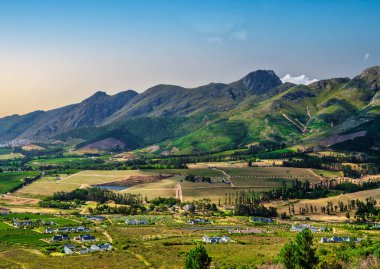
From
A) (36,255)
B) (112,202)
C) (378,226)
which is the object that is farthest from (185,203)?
(36,255)

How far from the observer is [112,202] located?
646ft

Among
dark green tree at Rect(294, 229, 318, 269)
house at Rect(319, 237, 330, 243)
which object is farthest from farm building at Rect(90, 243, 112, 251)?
dark green tree at Rect(294, 229, 318, 269)

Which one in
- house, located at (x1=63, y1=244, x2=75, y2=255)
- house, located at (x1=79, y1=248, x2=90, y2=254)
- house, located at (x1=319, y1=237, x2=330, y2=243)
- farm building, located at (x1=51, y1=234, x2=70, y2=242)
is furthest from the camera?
farm building, located at (x1=51, y1=234, x2=70, y2=242)

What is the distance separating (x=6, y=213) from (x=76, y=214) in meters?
25.4

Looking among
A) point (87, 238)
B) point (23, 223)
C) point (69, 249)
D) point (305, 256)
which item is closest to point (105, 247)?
point (69, 249)

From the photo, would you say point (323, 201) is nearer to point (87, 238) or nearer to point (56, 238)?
point (87, 238)

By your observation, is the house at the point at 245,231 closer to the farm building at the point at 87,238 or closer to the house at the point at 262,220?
the house at the point at 262,220

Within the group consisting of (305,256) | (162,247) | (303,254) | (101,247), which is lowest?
(162,247)

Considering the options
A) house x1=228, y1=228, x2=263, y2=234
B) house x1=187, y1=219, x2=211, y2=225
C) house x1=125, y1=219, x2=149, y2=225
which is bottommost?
house x1=228, y1=228, x2=263, y2=234

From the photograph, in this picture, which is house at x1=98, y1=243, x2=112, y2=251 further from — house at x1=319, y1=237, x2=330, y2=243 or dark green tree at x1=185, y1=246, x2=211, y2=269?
house at x1=319, y1=237, x2=330, y2=243

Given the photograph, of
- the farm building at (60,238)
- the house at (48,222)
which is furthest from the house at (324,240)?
the house at (48,222)

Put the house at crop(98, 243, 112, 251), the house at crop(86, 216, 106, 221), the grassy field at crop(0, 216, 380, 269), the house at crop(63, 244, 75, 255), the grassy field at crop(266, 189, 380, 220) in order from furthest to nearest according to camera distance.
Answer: the grassy field at crop(266, 189, 380, 220), the house at crop(86, 216, 106, 221), the house at crop(98, 243, 112, 251), the house at crop(63, 244, 75, 255), the grassy field at crop(0, 216, 380, 269)

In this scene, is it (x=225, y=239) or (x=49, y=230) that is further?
(x=49, y=230)

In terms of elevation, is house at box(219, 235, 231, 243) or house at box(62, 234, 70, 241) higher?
house at box(62, 234, 70, 241)
